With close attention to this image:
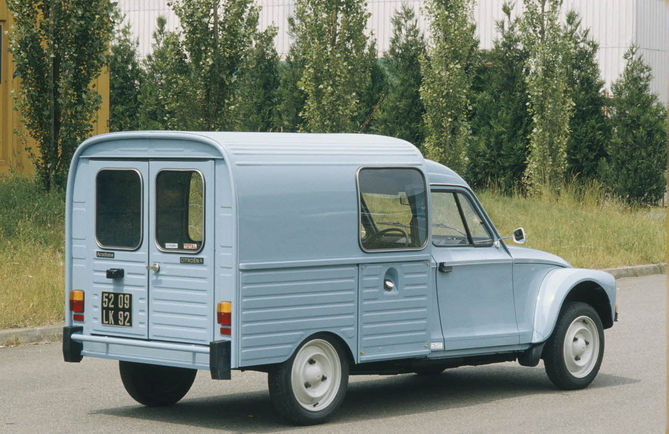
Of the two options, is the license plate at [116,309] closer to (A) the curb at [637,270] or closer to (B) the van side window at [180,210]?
(B) the van side window at [180,210]

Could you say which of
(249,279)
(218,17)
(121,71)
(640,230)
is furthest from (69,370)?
(121,71)

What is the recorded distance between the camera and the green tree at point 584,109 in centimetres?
3036

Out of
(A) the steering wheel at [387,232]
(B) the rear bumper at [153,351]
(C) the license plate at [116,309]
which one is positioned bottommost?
(B) the rear bumper at [153,351]

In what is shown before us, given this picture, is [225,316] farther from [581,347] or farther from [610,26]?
[610,26]

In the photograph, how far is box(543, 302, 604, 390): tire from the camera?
897 cm

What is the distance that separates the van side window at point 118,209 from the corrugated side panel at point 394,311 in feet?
5.58

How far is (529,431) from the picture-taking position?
747 centimetres

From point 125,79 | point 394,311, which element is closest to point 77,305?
point 394,311

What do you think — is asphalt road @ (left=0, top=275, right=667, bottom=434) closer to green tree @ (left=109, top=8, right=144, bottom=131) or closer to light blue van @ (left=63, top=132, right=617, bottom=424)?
light blue van @ (left=63, top=132, right=617, bottom=424)

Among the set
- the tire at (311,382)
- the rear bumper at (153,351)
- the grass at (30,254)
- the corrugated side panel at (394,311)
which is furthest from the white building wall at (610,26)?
the tire at (311,382)

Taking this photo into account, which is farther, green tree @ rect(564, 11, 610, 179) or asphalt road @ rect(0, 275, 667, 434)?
green tree @ rect(564, 11, 610, 179)

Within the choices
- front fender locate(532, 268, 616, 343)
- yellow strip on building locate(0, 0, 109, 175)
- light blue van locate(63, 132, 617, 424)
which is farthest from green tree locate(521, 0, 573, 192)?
light blue van locate(63, 132, 617, 424)

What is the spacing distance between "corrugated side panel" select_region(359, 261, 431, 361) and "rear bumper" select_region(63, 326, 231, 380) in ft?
4.00

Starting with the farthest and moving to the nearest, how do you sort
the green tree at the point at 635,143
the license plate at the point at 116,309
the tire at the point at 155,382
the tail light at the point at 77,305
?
the green tree at the point at 635,143, the tire at the point at 155,382, the tail light at the point at 77,305, the license plate at the point at 116,309
